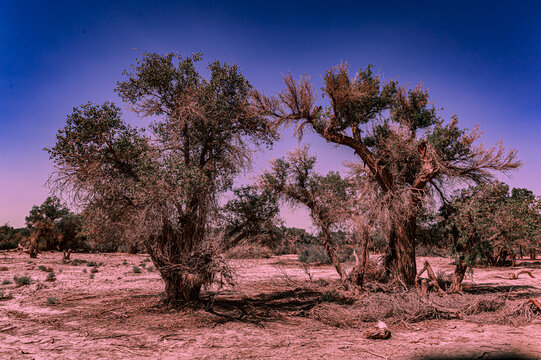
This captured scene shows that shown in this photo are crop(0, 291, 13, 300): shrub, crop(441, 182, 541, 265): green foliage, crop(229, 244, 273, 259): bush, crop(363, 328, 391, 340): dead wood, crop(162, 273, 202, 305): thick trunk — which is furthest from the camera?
crop(0, 291, 13, 300): shrub

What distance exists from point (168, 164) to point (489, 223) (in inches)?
421

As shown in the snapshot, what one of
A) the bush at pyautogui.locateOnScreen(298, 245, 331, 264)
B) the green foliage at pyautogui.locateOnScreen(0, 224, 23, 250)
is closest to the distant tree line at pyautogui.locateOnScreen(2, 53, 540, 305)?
the bush at pyautogui.locateOnScreen(298, 245, 331, 264)

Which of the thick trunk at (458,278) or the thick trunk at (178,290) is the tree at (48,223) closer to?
the thick trunk at (178,290)

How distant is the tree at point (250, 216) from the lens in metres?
11.7

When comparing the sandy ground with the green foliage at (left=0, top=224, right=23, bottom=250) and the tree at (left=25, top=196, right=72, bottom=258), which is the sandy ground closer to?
the tree at (left=25, top=196, right=72, bottom=258)

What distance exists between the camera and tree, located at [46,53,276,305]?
8805 mm

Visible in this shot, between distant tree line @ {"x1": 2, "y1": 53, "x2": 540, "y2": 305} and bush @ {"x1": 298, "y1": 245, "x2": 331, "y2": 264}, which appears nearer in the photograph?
distant tree line @ {"x1": 2, "y1": 53, "x2": 540, "y2": 305}

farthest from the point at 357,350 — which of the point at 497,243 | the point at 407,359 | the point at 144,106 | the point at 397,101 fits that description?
the point at 397,101

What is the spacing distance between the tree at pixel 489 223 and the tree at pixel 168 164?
27.5 ft

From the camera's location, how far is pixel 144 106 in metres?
10.7

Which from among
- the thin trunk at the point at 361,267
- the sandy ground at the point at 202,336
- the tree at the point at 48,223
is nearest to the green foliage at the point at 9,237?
the tree at the point at 48,223

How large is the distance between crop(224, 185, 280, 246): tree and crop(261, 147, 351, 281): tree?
147 centimetres

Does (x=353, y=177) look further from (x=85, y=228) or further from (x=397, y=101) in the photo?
(x=85, y=228)

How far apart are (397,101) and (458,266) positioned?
721 cm
